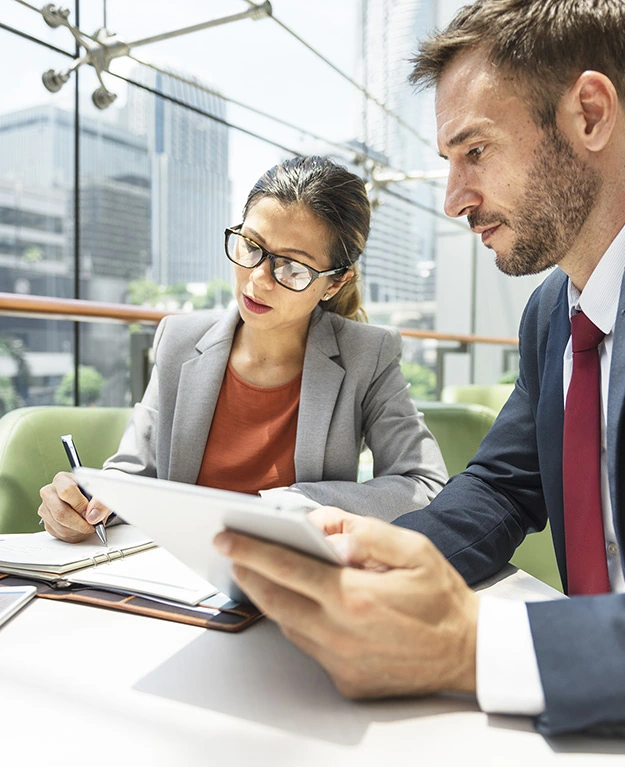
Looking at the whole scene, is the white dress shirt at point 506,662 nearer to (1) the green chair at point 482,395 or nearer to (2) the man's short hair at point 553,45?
(2) the man's short hair at point 553,45

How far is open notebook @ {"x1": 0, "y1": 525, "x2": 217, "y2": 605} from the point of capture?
32.5 inches

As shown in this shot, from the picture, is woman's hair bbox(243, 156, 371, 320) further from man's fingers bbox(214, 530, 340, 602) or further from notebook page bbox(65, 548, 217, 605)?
man's fingers bbox(214, 530, 340, 602)

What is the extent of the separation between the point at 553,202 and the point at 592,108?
0.14 meters

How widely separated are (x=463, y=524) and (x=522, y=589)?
0.12m

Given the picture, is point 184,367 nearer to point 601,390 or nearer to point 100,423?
point 100,423

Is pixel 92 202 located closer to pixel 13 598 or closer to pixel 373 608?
pixel 13 598

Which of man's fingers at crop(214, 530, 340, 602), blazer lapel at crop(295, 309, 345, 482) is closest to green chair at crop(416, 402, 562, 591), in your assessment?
blazer lapel at crop(295, 309, 345, 482)

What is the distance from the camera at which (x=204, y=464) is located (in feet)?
4.93

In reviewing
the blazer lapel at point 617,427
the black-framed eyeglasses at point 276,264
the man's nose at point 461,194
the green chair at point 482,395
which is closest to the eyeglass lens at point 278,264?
the black-framed eyeglasses at point 276,264

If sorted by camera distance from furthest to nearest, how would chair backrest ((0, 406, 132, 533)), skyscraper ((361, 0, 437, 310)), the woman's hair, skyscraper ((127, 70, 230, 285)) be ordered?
skyscraper ((361, 0, 437, 310)), skyscraper ((127, 70, 230, 285)), the woman's hair, chair backrest ((0, 406, 132, 533))

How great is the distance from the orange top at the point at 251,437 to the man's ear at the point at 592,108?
805mm

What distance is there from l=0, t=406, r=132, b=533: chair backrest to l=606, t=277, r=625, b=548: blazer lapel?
1.08m

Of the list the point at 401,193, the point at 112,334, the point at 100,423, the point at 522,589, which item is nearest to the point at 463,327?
the point at 401,193

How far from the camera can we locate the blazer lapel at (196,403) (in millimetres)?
1466
